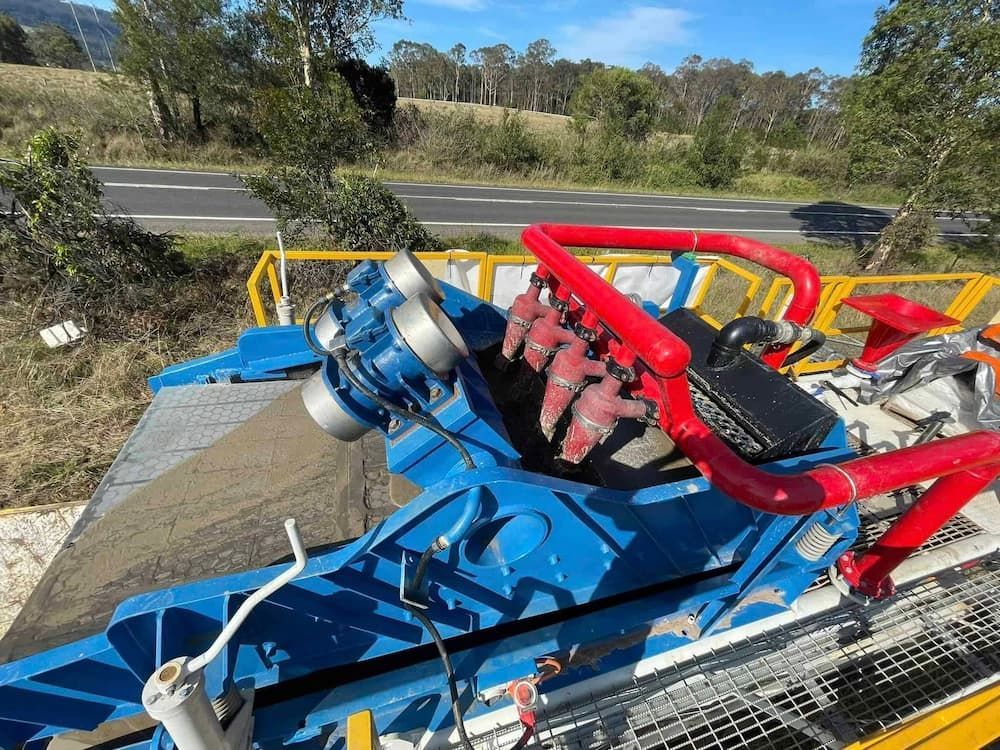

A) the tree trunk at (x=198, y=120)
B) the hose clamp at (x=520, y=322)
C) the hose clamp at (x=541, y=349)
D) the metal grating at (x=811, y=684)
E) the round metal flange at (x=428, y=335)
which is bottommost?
the metal grating at (x=811, y=684)

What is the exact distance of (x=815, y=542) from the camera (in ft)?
7.36

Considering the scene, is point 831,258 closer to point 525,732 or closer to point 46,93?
point 525,732

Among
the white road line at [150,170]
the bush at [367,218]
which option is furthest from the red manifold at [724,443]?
the white road line at [150,170]

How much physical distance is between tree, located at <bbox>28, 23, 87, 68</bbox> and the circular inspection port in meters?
57.2

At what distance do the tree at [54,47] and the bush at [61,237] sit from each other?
166 feet

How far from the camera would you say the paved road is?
1184 centimetres

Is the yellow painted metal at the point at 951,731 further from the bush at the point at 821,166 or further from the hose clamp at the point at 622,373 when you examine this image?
the bush at the point at 821,166

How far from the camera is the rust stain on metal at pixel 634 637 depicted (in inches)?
88.6

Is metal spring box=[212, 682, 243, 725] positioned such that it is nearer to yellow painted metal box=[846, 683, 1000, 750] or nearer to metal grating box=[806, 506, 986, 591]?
yellow painted metal box=[846, 683, 1000, 750]

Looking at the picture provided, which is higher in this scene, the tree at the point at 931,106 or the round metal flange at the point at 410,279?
the tree at the point at 931,106

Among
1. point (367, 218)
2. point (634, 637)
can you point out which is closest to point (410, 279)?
point (634, 637)

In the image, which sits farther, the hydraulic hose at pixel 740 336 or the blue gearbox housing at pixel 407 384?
the hydraulic hose at pixel 740 336

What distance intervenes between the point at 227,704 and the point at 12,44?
5716 centimetres

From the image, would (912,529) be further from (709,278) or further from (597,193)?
(597,193)
